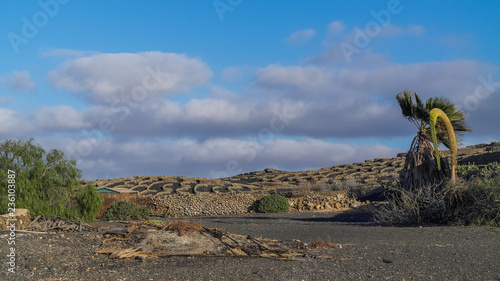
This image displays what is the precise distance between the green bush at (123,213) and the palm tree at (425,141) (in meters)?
12.6

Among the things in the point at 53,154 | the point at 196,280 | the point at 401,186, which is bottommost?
the point at 196,280

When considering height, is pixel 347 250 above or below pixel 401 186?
below

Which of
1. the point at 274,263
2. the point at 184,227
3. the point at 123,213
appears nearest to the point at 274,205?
the point at 123,213

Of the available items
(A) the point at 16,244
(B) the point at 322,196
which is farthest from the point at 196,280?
(B) the point at 322,196

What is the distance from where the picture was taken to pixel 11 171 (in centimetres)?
1705

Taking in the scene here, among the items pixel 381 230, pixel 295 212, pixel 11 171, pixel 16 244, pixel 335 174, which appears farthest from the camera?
pixel 335 174

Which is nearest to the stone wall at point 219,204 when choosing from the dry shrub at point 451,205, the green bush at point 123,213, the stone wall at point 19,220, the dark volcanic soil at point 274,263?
the green bush at point 123,213

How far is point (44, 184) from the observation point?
60.9 ft

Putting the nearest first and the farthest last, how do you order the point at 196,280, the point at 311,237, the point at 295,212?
the point at 196,280
the point at 311,237
the point at 295,212

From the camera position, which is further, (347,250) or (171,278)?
(347,250)

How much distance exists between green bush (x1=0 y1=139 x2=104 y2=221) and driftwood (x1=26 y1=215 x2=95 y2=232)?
4920 millimetres

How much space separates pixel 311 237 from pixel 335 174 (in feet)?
134

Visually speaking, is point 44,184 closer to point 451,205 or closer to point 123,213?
point 123,213

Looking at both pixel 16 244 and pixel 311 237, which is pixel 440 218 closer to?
pixel 311 237
